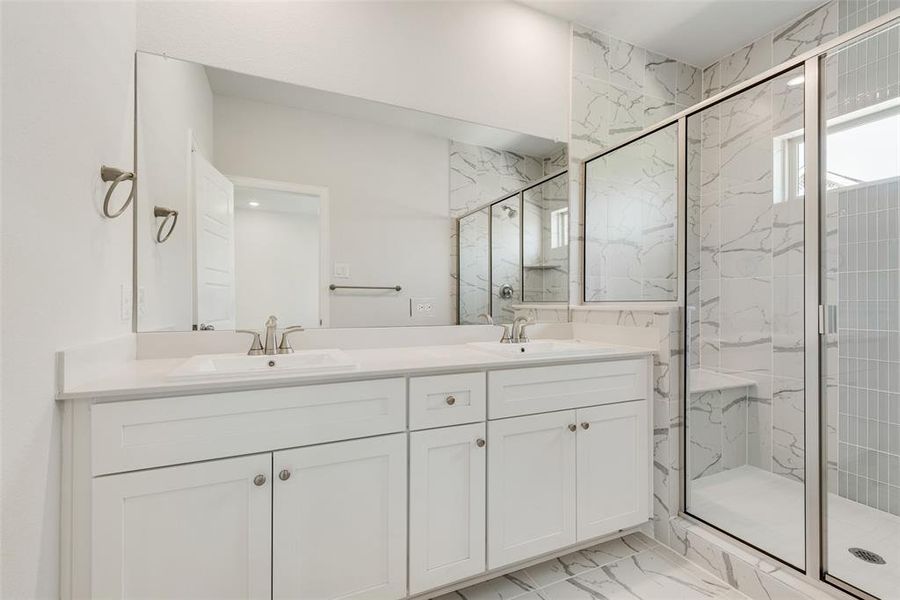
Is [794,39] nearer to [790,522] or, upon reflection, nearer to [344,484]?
[790,522]

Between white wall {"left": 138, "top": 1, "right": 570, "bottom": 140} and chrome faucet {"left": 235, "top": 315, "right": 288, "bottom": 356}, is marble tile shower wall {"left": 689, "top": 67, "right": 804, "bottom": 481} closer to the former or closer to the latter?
white wall {"left": 138, "top": 1, "right": 570, "bottom": 140}

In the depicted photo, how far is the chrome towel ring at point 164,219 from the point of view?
4.93ft

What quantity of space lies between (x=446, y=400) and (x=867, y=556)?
5.47 ft

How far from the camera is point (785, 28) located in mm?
2320

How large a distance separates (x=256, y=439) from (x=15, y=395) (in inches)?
19.7

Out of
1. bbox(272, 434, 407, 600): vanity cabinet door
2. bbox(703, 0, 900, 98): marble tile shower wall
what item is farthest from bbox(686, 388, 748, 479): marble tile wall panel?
bbox(703, 0, 900, 98): marble tile shower wall

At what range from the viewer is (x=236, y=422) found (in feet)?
3.64

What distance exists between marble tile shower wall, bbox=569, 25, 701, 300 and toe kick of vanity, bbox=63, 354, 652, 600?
1.04 meters

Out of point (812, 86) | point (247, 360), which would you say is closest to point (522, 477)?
point (247, 360)

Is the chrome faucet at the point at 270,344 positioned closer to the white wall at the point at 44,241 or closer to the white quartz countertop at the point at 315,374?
the white quartz countertop at the point at 315,374

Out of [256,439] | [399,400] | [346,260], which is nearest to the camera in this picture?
[256,439]

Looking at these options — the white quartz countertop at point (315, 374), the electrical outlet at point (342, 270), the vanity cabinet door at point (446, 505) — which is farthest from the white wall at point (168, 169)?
the vanity cabinet door at point (446, 505)

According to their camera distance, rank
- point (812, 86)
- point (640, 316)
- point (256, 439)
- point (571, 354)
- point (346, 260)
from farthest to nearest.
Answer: point (640, 316) → point (346, 260) → point (571, 354) → point (812, 86) → point (256, 439)

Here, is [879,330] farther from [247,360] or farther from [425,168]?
[247,360]
